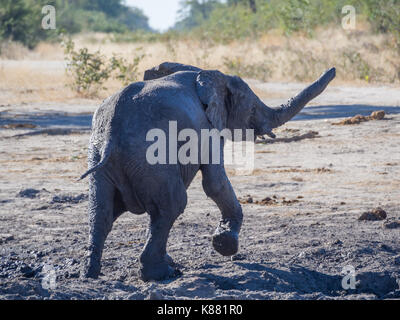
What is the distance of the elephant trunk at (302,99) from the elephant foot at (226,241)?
3.96 feet

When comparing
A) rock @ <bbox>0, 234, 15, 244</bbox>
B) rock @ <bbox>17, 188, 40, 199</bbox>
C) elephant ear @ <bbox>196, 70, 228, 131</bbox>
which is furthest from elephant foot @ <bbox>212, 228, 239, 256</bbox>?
rock @ <bbox>17, 188, 40, 199</bbox>

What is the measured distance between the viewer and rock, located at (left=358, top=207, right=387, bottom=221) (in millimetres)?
6629

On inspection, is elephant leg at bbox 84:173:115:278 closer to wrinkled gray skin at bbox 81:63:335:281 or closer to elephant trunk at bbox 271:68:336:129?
wrinkled gray skin at bbox 81:63:335:281

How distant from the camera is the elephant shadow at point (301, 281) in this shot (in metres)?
4.85

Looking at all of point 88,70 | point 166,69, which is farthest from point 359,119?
point 88,70

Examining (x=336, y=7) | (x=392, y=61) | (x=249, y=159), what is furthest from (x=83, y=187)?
(x=336, y=7)

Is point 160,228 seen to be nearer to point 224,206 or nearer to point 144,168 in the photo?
point 144,168

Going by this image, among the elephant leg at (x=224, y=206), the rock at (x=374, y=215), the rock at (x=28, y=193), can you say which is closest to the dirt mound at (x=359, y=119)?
the rock at (x=374, y=215)

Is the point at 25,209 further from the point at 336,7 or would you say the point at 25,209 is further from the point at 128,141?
the point at 336,7

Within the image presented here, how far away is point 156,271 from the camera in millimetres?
4781

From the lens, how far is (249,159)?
32.5ft

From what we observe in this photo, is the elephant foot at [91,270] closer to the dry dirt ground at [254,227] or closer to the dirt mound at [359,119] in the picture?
the dry dirt ground at [254,227]
